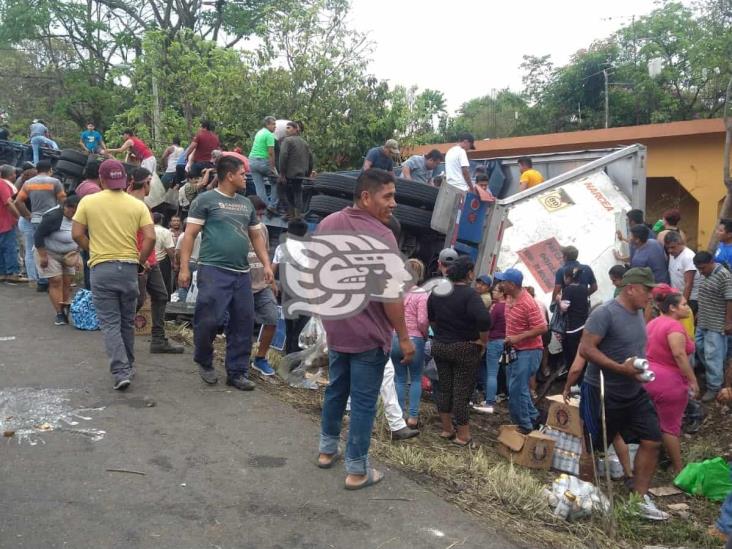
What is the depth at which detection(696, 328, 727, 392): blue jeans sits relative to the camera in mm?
7918

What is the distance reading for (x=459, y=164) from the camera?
9.98m

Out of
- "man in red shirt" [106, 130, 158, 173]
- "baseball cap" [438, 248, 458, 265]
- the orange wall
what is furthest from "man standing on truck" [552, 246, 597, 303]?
"man in red shirt" [106, 130, 158, 173]

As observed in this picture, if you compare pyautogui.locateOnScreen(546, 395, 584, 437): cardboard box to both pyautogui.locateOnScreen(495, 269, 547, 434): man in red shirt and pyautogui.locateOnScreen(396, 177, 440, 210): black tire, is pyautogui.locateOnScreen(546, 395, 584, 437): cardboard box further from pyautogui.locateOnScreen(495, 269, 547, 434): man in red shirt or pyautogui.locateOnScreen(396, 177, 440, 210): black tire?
pyautogui.locateOnScreen(396, 177, 440, 210): black tire

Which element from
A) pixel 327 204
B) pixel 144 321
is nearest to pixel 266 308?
pixel 144 321

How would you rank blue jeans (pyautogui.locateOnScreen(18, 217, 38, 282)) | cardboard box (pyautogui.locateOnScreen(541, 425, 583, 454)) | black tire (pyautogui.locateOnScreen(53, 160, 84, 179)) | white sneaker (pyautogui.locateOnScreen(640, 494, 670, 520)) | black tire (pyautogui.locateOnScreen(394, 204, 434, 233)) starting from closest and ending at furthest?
white sneaker (pyautogui.locateOnScreen(640, 494, 670, 520)) → cardboard box (pyautogui.locateOnScreen(541, 425, 583, 454)) → black tire (pyautogui.locateOnScreen(394, 204, 434, 233)) → blue jeans (pyautogui.locateOnScreen(18, 217, 38, 282)) → black tire (pyautogui.locateOnScreen(53, 160, 84, 179))

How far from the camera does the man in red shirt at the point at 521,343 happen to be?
283 inches

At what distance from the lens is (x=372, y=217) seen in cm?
419

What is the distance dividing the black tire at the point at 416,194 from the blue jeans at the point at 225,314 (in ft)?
12.8

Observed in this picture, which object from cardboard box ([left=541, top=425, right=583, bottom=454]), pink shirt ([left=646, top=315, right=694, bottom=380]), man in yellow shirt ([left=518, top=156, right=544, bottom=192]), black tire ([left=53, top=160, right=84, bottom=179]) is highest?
man in yellow shirt ([left=518, top=156, right=544, bottom=192])

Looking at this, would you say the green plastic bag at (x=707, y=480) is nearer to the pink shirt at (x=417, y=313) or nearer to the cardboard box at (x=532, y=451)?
the cardboard box at (x=532, y=451)

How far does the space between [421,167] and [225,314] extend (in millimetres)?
6021

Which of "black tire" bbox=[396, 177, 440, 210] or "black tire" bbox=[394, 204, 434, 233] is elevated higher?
"black tire" bbox=[396, 177, 440, 210]

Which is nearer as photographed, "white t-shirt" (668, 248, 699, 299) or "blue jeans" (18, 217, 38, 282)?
"white t-shirt" (668, 248, 699, 299)

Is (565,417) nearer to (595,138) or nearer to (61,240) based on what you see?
(61,240)
